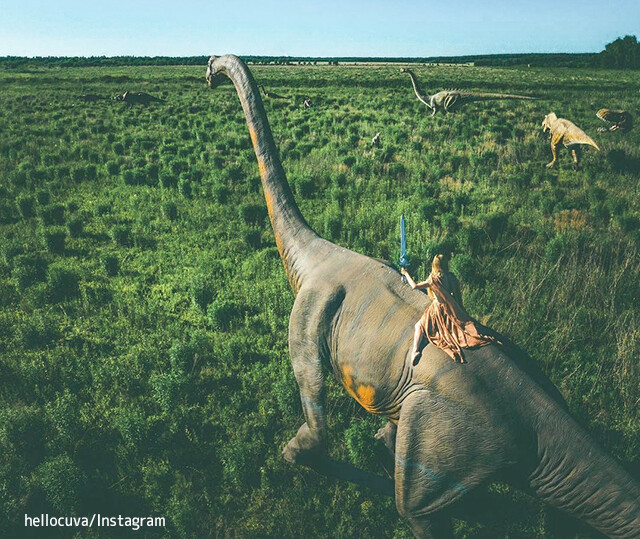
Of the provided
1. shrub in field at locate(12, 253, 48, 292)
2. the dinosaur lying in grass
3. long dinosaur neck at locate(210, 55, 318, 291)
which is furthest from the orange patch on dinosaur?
the dinosaur lying in grass

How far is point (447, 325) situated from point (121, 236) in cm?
825

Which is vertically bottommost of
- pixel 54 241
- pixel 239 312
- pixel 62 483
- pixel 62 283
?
pixel 62 483

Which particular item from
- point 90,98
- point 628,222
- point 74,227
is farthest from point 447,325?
point 90,98

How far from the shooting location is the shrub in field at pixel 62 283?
7.33m

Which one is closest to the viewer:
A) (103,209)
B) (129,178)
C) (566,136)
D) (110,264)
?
(110,264)

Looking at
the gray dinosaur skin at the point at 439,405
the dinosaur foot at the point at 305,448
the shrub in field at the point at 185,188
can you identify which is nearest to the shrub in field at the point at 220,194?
the shrub in field at the point at 185,188

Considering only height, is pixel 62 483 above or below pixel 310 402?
below

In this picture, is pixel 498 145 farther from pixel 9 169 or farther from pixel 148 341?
pixel 9 169

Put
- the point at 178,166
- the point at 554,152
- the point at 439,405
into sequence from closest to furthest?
the point at 439,405, the point at 554,152, the point at 178,166

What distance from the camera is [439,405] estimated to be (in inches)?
94.3

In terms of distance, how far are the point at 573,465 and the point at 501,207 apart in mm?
8918

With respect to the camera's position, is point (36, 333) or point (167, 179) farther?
point (167, 179)

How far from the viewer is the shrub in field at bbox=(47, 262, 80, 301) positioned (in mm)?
7335

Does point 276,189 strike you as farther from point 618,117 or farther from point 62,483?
point 618,117
